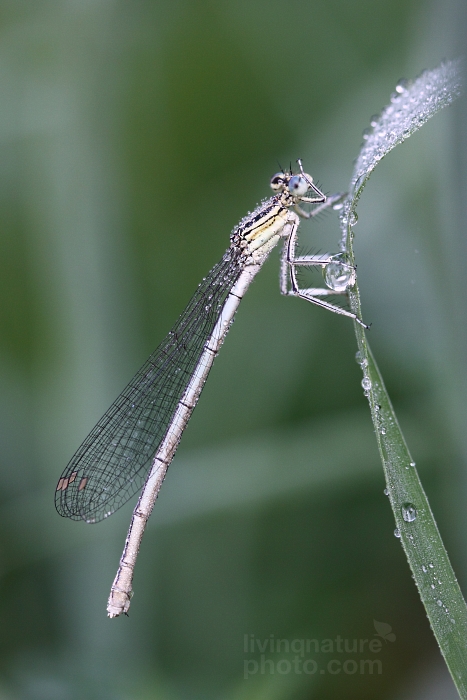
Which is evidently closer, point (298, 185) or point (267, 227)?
point (298, 185)

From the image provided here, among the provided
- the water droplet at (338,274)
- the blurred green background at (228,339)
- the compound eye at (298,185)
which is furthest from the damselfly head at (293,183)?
the water droplet at (338,274)

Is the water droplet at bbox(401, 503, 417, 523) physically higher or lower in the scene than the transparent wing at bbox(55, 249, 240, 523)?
lower

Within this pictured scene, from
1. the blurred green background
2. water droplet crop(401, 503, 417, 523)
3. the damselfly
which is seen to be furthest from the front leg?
water droplet crop(401, 503, 417, 523)

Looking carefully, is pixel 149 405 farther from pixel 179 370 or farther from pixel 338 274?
pixel 338 274

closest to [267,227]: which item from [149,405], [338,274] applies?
[338,274]

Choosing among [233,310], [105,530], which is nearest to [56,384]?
[105,530]

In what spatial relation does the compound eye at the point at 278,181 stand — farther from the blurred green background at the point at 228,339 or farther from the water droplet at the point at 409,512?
the water droplet at the point at 409,512

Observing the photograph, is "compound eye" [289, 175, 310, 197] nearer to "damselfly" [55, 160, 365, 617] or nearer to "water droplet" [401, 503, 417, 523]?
"damselfly" [55, 160, 365, 617]
